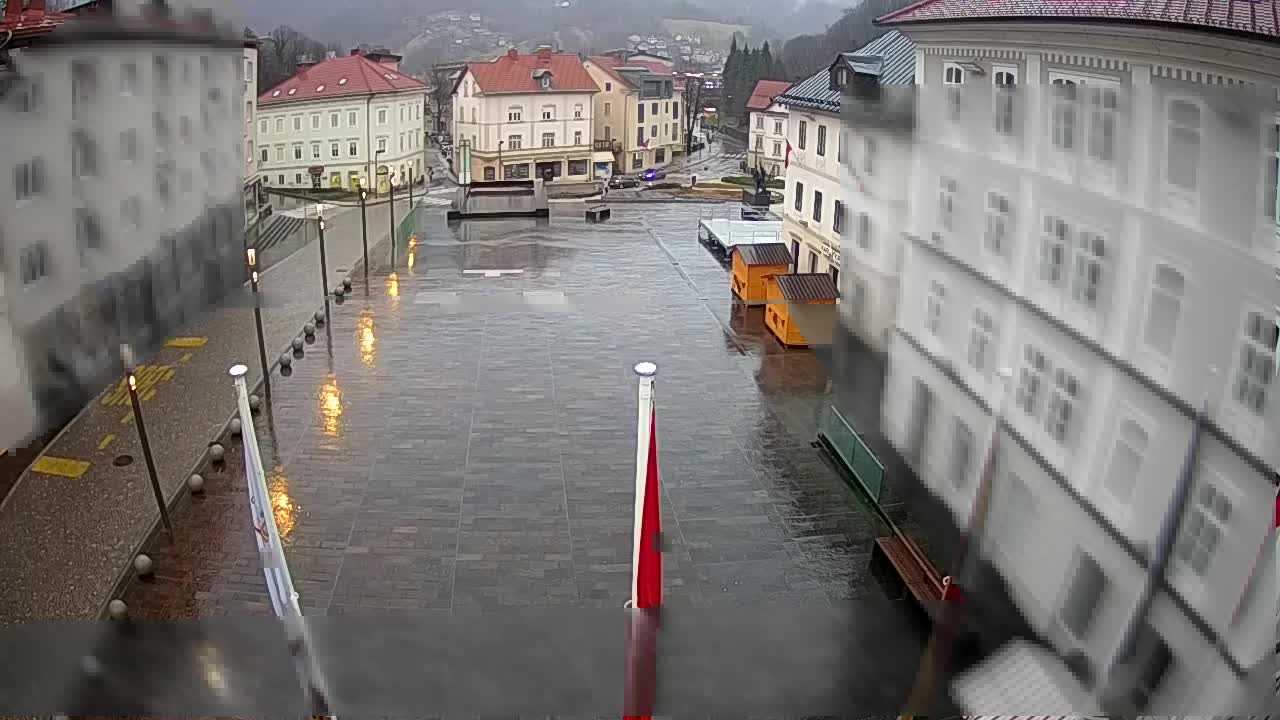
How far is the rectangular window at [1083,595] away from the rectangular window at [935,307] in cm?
111

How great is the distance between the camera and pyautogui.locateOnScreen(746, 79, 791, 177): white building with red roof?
4312 cm

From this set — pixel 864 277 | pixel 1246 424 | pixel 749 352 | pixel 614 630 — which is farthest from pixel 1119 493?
pixel 749 352

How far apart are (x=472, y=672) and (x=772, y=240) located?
761 inches

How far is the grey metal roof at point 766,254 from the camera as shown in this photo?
1739 centimetres

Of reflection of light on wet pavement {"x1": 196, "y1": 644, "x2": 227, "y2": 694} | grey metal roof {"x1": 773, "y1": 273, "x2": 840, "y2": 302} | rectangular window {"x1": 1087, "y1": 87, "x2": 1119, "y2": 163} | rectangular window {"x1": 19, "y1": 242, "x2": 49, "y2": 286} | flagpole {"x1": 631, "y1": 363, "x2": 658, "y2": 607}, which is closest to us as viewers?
rectangular window {"x1": 1087, "y1": 87, "x2": 1119, "y2": 163}

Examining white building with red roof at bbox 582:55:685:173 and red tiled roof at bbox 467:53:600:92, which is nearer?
red tiled roof at bbox 467:53:600:92

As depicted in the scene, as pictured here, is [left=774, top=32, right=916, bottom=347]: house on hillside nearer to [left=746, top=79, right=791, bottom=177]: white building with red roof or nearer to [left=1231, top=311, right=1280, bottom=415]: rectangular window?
[left=1231, top=311, right=1280, bottom=415]: rectangular window

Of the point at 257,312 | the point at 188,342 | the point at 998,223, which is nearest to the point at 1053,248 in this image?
the point at 998,223

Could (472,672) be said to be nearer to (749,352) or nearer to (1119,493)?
(1119,493)

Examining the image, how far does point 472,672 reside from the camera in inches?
196

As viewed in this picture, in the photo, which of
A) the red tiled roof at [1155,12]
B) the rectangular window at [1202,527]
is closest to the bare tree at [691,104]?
the red tiled roof at [1155,12]

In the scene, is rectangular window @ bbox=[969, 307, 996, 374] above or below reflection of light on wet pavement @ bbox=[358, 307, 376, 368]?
above

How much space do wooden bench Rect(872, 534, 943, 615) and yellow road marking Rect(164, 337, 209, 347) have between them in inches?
428

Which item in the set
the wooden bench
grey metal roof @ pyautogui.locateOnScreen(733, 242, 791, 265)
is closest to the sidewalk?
the wooden bench
